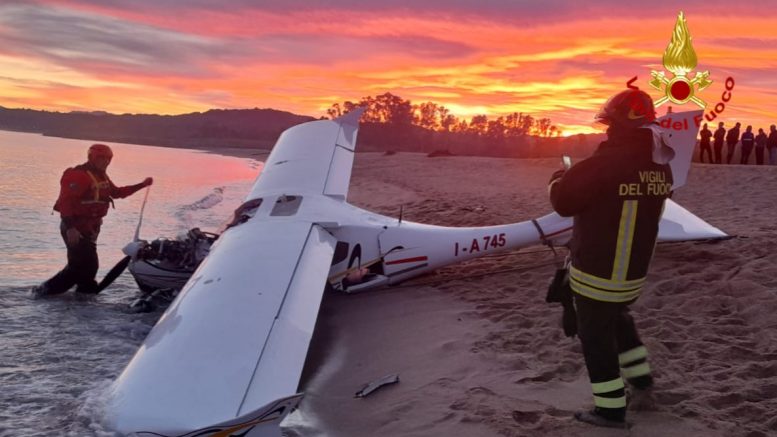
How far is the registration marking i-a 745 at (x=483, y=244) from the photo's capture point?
892cm

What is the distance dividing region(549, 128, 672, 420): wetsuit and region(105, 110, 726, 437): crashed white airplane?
213cm

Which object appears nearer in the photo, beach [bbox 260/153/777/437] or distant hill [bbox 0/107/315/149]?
beach [bbox 260/153/777/437]

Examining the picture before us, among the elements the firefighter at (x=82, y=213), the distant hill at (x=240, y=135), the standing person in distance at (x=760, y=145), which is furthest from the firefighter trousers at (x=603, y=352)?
the distant hill at (x=240, y=135)

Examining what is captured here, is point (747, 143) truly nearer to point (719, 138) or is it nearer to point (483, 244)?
point (719, 138)

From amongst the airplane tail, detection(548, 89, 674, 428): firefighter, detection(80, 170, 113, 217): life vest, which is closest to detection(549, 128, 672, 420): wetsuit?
detection(548, 89, 674, 428): firefighter

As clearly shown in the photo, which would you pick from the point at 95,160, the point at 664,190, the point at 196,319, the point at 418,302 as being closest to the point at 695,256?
the point at 418,302

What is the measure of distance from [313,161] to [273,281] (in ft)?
18.4

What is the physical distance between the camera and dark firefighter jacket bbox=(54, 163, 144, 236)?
8.91 metres

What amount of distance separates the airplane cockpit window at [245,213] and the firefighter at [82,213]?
6.60 feet

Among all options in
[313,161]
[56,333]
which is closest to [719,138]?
[313,161]

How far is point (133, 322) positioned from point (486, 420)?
5.70 m

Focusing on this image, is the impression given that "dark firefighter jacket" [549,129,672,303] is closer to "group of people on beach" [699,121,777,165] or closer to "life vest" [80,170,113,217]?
"life vest" [80,170,113,217]

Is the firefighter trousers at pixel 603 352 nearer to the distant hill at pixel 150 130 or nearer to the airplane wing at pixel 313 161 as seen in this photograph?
the airplane wing at pixel 313 161

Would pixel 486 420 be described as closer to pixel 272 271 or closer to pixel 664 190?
pixel 664 190
